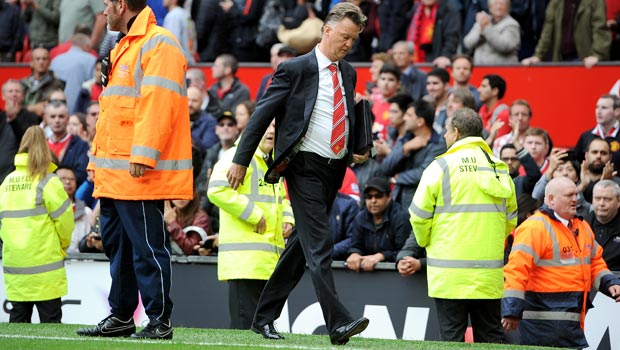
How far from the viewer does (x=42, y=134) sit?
40.4 feet

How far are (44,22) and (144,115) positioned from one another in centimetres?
1361

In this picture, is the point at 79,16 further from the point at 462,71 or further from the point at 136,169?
the point at 136,169

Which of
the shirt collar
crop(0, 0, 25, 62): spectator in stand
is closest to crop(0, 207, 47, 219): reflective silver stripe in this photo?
the shirt collar

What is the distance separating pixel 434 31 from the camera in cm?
1812

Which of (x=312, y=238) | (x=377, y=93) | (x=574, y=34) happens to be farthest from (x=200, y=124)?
(x=312, y=238)

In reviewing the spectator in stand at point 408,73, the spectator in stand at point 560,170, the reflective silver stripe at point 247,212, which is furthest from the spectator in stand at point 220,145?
the spectator in stand at point 560,170

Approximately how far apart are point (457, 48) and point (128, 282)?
1011 centimetres

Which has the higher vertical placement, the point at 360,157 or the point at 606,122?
the point at 360,157

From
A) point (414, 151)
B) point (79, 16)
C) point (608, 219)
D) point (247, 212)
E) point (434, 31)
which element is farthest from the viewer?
point (79, 16)

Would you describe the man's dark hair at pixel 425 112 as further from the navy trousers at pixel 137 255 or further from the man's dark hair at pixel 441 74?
the navy trousers at pixel 137 255

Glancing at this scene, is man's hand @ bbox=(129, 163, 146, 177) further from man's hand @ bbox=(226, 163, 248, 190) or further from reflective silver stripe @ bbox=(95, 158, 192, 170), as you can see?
man's hand @ bbox=(226, 163, 248, 190)

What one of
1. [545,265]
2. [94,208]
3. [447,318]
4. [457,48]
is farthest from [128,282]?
[457,48]

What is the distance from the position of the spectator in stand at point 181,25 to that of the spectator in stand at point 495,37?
4496 mm

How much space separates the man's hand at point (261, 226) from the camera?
11.4 metres
